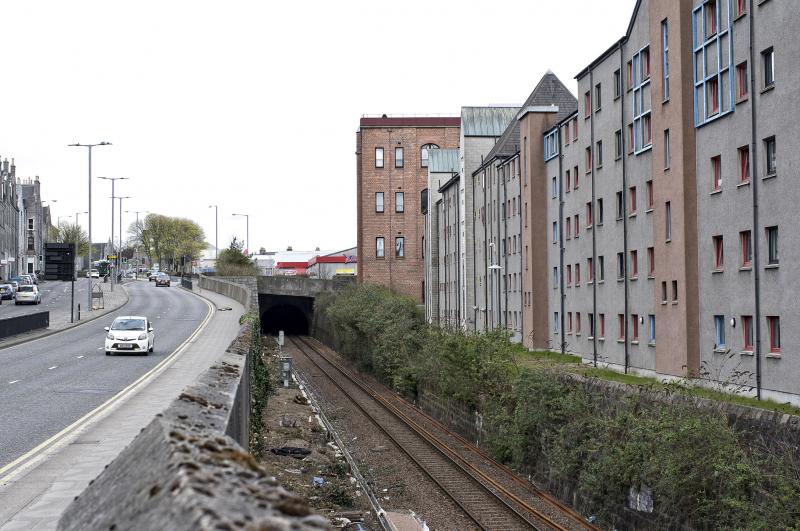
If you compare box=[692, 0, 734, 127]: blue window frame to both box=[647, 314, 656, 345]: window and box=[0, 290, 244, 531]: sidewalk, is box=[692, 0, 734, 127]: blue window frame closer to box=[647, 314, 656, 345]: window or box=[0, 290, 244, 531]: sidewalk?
box=[647, 314, 656, 345]: window

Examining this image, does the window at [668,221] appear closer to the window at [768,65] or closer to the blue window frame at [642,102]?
the blue window frame at [642,102]

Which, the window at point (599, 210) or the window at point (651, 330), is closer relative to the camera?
the window at point (651, 330)

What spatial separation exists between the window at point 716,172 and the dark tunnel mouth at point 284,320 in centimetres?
7113

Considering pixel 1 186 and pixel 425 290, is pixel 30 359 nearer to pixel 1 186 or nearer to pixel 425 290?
pixel 425 290

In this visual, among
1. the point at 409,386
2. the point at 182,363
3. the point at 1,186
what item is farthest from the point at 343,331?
the point at 1,186

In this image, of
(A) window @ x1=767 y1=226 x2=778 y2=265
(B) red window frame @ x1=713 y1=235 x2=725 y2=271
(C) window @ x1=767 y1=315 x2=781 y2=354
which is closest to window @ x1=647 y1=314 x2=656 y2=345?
(B) red window frame @ x1=713 y1=235 x2=725 y2=271

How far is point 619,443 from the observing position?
19.6 m

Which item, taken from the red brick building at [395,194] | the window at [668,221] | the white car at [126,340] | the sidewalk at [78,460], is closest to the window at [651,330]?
the window at [668,221]

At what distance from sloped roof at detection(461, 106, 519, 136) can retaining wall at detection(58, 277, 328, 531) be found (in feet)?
225

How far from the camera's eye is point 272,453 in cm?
2484

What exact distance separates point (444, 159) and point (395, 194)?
9265mm

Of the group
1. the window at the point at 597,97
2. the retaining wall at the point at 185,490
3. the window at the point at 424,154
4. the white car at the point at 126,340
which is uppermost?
the window at the point at 424,154

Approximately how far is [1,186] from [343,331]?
8520 centimetres

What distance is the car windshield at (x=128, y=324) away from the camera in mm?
41875
